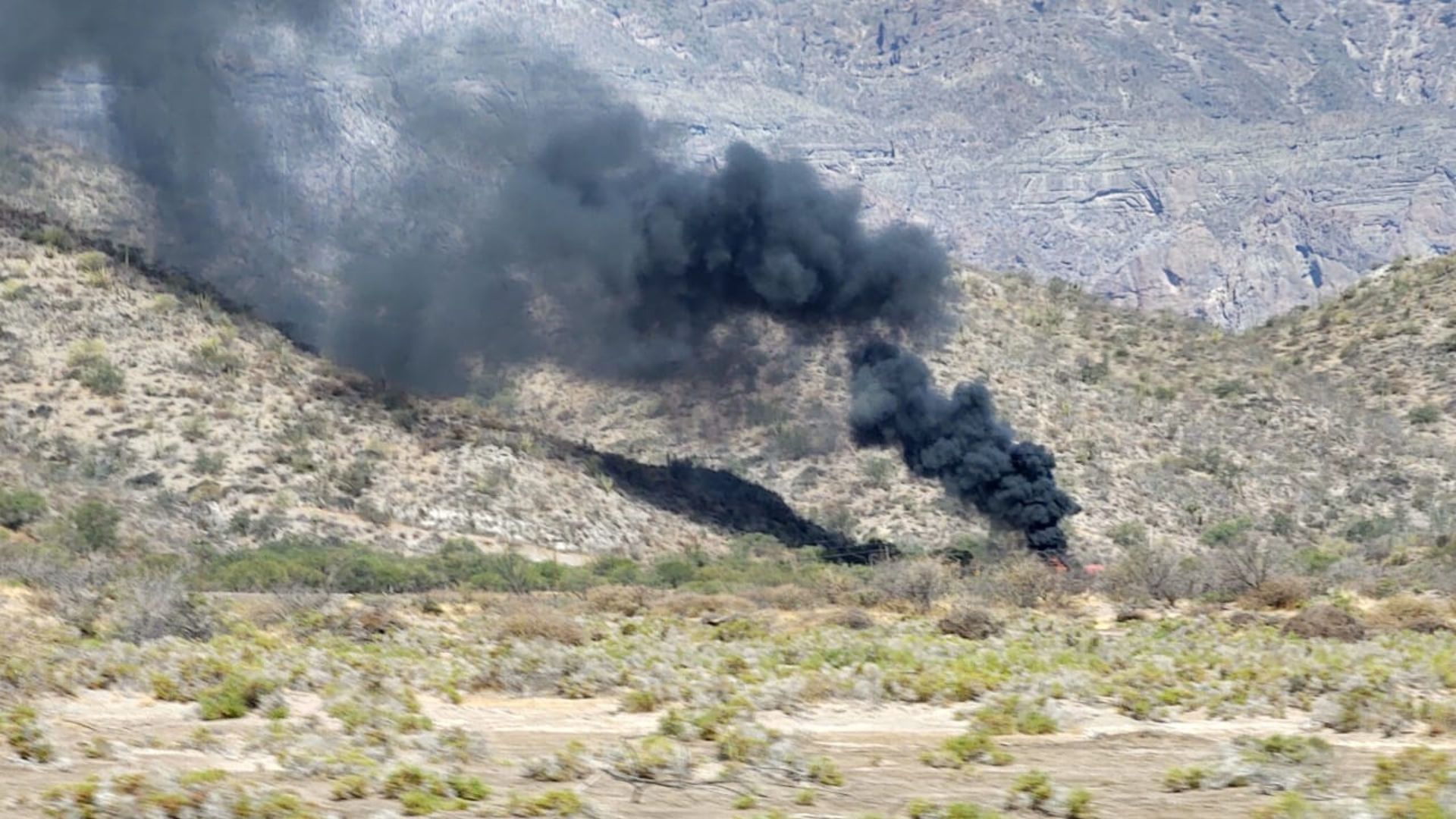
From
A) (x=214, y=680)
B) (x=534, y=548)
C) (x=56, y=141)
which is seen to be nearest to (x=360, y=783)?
(x=214, y=680)

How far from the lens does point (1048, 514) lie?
5709cm

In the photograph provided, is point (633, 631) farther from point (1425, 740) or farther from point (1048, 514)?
point (1048, 514)

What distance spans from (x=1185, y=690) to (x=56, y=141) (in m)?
85.2

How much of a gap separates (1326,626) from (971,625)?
677 centimetres

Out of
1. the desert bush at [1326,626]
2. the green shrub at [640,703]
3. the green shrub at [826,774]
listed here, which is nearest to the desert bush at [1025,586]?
the desert bush at [1326,626]

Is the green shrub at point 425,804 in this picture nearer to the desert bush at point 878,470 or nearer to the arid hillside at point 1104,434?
the arid hillside at point 1104,434

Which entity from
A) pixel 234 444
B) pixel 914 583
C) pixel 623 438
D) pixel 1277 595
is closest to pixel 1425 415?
pixel 623 438

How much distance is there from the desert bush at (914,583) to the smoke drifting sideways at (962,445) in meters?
12.7

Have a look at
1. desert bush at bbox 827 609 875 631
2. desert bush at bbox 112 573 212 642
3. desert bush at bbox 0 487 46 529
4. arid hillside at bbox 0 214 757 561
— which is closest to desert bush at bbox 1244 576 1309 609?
desert bush at bbox 827 609 875 631

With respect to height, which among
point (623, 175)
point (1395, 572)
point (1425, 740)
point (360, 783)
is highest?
point (623, 175)

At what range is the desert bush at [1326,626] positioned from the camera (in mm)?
31297

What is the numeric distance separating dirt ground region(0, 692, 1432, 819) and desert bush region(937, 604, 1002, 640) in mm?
10268

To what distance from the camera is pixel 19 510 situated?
50531 mm

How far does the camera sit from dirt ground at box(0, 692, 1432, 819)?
15594mm
